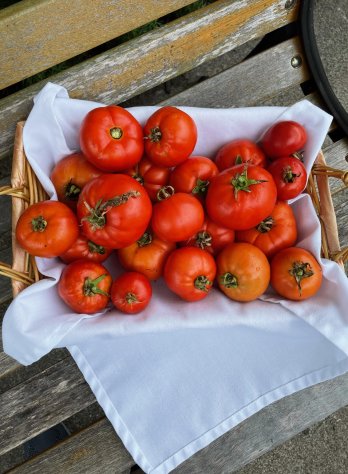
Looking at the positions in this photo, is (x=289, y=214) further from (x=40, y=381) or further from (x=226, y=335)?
(x=40, y=381)

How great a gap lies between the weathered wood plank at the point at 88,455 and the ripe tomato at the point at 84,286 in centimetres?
34

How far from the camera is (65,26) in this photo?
3.21 feet

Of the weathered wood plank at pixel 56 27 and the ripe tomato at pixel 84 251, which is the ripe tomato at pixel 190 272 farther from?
the weathered wood plank at pixel 56 27

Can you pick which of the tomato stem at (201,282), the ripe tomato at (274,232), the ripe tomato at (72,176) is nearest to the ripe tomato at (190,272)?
the tomato stem at (201,282)

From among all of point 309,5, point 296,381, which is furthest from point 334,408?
point 309,5

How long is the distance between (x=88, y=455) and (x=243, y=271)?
1.84 ft

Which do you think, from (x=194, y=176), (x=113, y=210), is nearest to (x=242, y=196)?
(x=194, y=176)

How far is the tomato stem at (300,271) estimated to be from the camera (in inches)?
34.9

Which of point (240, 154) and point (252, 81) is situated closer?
point (240, 154)

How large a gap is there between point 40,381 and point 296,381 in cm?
58

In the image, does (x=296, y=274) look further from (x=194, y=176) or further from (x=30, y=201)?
(x=30, y=201)

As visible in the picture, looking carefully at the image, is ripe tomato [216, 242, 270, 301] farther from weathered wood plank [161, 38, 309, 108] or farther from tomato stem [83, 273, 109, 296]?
weathered wood plank [161, 38, 309, 108]

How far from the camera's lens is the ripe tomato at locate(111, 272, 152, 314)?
34.1 inches

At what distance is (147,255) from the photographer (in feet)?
3.04
